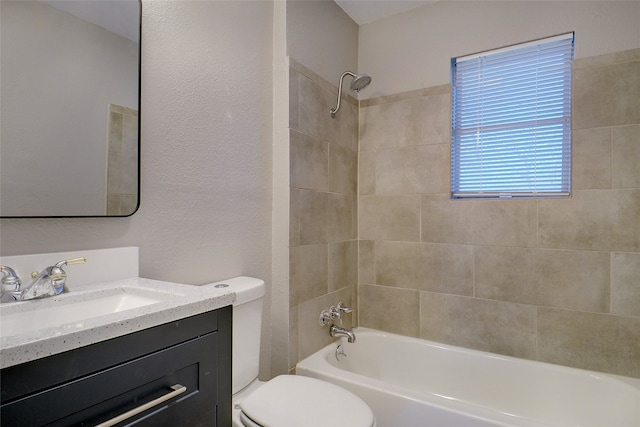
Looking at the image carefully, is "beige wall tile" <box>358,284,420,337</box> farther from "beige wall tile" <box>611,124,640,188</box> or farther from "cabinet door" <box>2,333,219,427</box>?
"cabinet door" <box>2,333,219,427</box>

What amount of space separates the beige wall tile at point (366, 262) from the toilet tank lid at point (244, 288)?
109 centimetres

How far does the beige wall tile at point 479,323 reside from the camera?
2008 mm

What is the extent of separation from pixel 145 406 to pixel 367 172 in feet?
6.53

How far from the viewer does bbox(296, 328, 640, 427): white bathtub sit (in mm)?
1532

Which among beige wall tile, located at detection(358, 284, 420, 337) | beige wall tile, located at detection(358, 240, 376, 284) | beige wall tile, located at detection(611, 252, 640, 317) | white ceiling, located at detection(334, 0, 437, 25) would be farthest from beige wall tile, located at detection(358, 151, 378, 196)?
beige wall tile, located at detection(611, 252, 640, 317)

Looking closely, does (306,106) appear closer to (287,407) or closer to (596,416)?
(287,407)

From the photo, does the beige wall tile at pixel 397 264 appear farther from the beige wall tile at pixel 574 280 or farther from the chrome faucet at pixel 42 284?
the chrome faucet at pixel 42 284

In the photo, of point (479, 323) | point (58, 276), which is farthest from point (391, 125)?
point (58, 276)

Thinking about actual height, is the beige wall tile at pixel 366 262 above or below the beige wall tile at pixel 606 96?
below

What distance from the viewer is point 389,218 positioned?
7.95ft

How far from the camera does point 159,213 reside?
137 cm

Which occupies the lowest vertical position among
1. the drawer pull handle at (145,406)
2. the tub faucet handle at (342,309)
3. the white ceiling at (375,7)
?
the tub faucet handle at (342,309)

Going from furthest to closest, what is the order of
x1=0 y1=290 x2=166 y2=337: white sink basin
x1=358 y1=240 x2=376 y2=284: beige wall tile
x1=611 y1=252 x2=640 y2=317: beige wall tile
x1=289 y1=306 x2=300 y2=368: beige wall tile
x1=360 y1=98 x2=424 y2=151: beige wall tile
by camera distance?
x1=358 y1=240 x2=376 y2=284: beige wall tile, x1=360 y1=98 x2=424 y2=151: beige wall tile, x1=289 y1=306 x2=300 y2=368: beige wall tile, x1=611 y1=252 x2=640 y2=317: beige wall tile, x1=0 y1=290 x2=166 y2=337: white sink basin

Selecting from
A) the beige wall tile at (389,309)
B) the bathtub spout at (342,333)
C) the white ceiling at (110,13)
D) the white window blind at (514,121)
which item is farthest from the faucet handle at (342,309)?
the white ceiling at (110,13)
